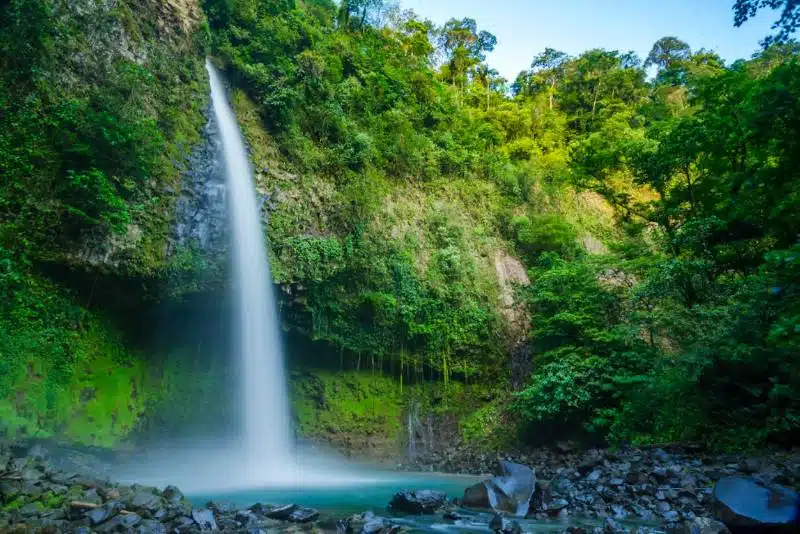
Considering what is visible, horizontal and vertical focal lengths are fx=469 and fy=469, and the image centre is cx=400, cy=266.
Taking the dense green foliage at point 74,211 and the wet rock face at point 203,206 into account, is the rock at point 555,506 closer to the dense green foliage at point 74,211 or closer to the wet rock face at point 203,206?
the dense green foliage at point 74,211

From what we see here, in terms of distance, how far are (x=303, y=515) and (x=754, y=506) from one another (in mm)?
5364

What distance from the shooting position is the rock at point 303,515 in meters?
6.47

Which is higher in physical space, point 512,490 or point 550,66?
point 550,66

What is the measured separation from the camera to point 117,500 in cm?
581

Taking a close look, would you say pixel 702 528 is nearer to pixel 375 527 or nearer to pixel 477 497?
pixel 477 497

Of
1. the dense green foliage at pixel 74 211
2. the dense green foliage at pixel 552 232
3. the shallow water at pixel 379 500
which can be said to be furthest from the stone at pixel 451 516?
the dense green foliage at pixel 74 211

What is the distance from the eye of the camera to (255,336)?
1366cm

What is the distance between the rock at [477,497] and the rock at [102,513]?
4905 mm

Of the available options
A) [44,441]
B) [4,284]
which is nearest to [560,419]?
[44,441]

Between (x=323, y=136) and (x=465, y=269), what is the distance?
284 inches

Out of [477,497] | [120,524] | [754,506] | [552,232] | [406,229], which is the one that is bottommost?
[477,497]

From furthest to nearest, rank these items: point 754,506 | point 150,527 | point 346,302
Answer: point 346,302 → point 150,527 → point 754,506

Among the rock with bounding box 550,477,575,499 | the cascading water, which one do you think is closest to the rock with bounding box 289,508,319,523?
the rock with bounding box 550,477,575,499

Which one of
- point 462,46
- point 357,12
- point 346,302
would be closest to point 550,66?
point 462,46
